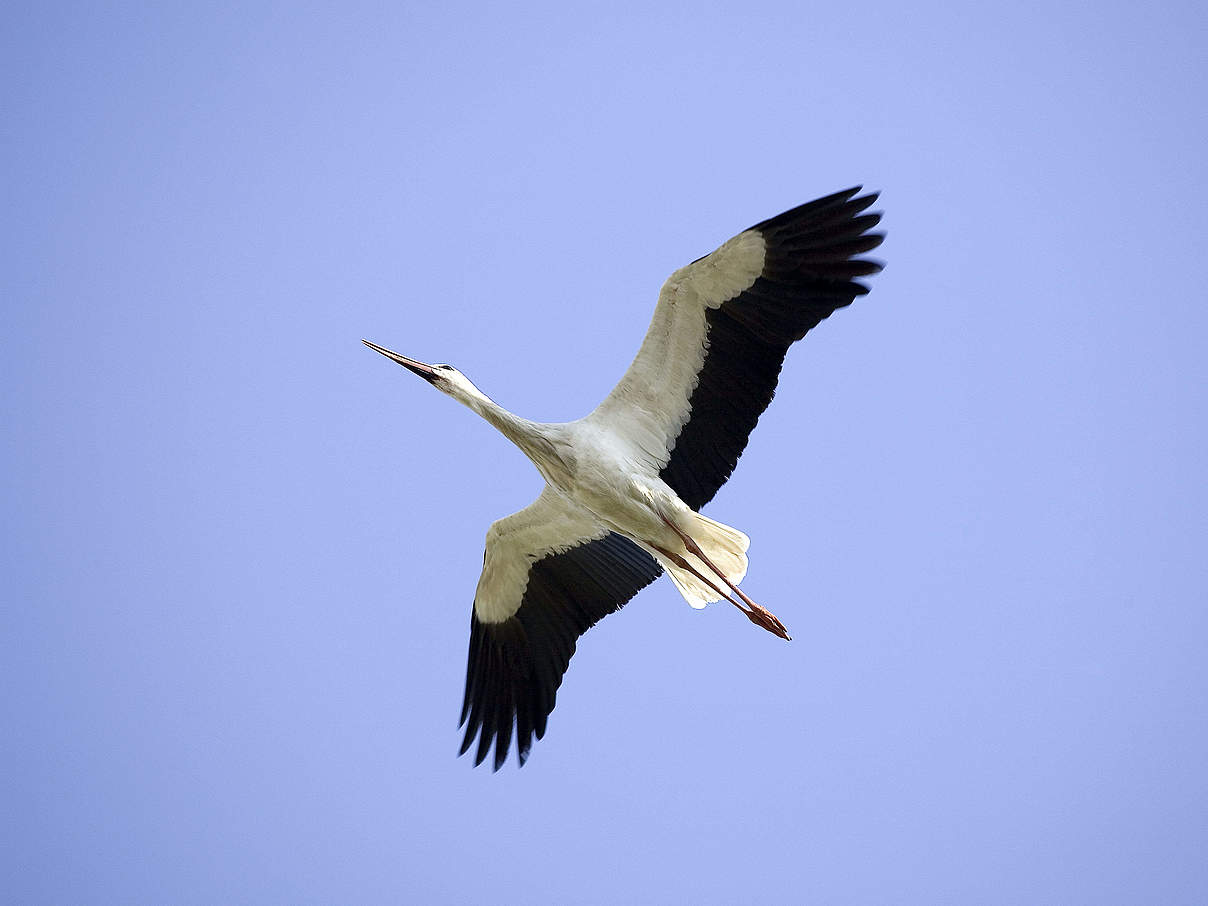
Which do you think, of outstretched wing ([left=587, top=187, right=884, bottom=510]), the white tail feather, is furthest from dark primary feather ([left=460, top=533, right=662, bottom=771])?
outstretched wing ([left=587, top=187, right=884, bottom=510])

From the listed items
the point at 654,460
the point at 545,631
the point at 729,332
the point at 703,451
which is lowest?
the point at 545,631

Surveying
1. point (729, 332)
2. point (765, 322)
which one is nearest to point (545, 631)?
point (729, 332)

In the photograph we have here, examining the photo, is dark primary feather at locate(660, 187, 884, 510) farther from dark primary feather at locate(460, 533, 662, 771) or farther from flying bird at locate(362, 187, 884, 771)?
dark primary feather at locate(460, 533, 662, 771)

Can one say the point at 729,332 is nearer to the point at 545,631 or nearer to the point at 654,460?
the point at 654,460

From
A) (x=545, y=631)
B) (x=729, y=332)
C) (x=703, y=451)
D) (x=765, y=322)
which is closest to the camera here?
(x=765, y=322)

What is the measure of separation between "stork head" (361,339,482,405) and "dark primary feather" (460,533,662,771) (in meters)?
1.32

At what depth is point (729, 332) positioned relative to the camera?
6691 mm

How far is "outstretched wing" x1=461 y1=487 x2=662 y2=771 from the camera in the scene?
767cm

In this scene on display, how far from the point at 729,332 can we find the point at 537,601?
2295 mm

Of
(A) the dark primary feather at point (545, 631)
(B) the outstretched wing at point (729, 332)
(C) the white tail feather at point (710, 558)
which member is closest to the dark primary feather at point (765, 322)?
(B) the outstretched wing at point (729, 332)

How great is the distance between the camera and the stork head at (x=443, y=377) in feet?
23.2

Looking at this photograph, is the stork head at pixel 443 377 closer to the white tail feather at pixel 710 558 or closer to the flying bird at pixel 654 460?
the flying bird at pixel 654 460

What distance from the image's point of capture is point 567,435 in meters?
6.89

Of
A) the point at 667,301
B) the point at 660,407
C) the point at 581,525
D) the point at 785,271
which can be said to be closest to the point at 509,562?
the point at 581,525
